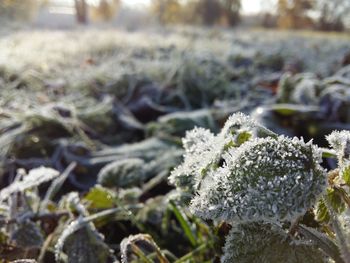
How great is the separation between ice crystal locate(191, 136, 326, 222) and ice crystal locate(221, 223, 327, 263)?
9cm

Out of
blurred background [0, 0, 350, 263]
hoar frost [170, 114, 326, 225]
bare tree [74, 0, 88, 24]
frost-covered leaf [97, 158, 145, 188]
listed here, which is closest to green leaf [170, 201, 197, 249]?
blurred background [0, 0, 350, 263]

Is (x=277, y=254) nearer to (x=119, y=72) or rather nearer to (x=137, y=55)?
(x=119, y=72)

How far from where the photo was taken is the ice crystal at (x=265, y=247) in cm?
51

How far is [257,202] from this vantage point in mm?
430

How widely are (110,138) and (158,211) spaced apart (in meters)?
0.93

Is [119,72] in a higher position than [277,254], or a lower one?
lower

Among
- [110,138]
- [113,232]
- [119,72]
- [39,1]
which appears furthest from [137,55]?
[39,1]

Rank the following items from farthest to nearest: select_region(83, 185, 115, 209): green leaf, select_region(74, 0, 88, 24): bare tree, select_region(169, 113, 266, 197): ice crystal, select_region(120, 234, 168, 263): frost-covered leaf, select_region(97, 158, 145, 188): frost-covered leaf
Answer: select_region(74, 0, 88, 24): bare tree, select_region(97, 158, 145, 188): frost-covered leaf, select_region(83, 185, 115, 209): green leaf, select_region(120, 234, 168, 263): frost-covered leaf, select_region(169, 113, 266, 197): ice crystal

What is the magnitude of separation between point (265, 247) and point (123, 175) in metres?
0.72

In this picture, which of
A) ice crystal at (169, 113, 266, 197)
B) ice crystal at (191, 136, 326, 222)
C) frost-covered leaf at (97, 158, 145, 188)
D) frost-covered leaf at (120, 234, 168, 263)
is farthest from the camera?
frost-covered leaf at (97, 158, 145, 188)

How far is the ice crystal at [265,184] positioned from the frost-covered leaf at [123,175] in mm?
718

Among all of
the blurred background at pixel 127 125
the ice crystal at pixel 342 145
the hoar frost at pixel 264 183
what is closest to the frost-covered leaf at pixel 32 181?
the blurred background at pixel 127 125

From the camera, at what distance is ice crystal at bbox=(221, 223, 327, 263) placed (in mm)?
512

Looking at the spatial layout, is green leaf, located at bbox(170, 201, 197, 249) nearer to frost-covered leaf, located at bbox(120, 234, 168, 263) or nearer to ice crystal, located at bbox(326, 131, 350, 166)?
frost-covered leaf, located at bbox(120, 234, 168, 263)
